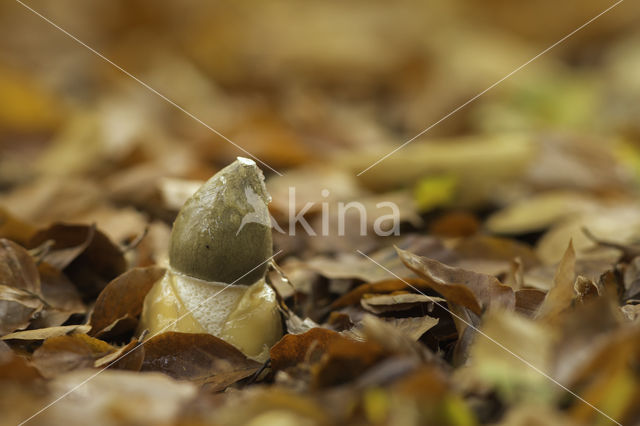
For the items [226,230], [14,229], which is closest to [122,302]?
[226,230]

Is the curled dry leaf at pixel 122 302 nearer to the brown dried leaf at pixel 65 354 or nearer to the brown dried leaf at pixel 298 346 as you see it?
the brown dried leaf at pixel 65 354

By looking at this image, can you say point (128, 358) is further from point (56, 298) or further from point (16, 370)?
point (56, 298)

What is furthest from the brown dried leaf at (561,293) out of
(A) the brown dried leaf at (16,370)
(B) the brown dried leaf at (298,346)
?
(A) the brown dried leaf at (16,370)

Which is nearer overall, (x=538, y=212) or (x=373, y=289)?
(x=373, y=289)

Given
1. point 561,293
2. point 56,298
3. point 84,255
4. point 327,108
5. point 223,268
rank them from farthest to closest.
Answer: point 327,108, point 84,255, point 56,298, point 223,268, point 561,293

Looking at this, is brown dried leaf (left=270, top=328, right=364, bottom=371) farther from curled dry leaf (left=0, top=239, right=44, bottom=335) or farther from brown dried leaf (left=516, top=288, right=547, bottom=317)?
curled dry leaf (left=0, top=239, right=44, bottom=335)

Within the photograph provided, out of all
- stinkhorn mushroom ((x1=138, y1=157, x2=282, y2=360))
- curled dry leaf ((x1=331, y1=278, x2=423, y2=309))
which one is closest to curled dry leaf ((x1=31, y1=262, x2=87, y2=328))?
stinkhorn mushroom ((x1=138, y1=157, x2=282, y2=360))

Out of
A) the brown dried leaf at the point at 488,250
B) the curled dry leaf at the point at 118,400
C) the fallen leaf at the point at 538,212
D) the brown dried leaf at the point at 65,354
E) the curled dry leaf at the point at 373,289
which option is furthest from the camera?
the fallen leaf at the point at 538,212
